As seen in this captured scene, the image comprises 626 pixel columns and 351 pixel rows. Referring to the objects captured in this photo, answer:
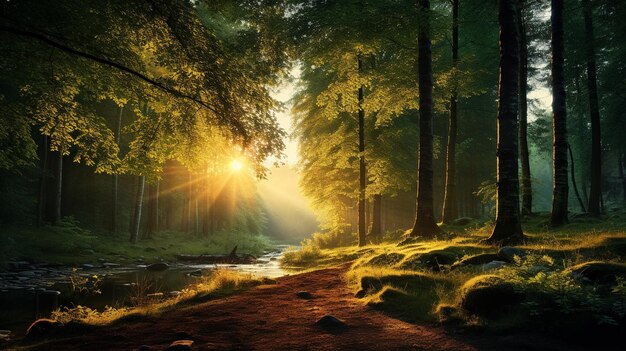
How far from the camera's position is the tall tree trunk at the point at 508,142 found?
9.88 metres

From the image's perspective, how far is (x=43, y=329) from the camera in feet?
21.0

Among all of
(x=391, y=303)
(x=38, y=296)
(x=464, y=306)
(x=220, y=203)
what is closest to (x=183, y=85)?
(x=391, y=303)

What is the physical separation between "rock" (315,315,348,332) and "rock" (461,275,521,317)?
184 centimetres

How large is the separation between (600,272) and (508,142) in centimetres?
513

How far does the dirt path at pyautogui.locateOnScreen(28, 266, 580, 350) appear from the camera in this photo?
15.9 feet

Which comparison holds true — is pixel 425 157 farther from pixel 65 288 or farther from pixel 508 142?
pixel 65 288

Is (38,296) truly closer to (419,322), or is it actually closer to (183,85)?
(183,85)

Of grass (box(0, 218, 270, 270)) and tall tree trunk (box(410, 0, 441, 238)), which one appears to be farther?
grass (box(0, 218, 270, 270))

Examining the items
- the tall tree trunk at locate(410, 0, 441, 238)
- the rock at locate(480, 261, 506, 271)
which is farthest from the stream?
the rock at locate(480, 261, 506, 271)

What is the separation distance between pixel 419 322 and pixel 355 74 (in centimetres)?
1215

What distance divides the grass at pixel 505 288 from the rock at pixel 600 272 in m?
0.16

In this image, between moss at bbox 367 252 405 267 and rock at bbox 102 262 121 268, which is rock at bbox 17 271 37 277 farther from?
moss at bbox 367 252 405 267

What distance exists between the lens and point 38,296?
1112 cm

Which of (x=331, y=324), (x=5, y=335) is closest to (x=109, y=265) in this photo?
(x=5, y=335)
